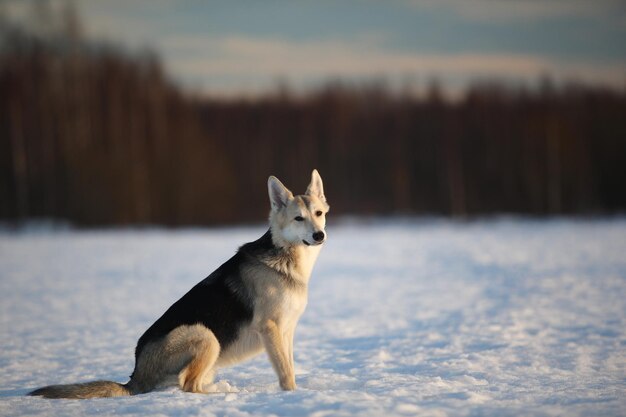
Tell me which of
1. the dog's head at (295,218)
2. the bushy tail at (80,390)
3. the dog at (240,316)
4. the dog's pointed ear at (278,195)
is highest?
the dog's pointed ear at (278,195)

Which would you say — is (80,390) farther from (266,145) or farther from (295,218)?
(266,145)

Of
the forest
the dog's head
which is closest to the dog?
the dog's head

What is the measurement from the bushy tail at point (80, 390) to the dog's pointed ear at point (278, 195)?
7.20ft

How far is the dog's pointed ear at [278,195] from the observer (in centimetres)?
554

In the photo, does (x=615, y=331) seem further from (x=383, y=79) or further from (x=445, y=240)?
(x=383, y=79)

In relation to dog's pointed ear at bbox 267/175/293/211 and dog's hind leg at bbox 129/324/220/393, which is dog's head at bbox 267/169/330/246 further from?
dog's hind leg at bbox 129/324/220/393

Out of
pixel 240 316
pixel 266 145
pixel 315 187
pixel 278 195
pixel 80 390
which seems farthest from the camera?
pixel 266 145

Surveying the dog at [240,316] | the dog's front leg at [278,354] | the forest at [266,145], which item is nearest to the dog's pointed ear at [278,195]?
the dog at [240,316]

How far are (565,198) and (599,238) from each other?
23694 mm

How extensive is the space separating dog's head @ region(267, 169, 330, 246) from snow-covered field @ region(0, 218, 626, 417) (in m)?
1.43

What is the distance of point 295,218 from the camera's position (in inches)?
213

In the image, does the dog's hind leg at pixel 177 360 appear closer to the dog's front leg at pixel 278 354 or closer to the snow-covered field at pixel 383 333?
the snow-covered field at pixel 383 333

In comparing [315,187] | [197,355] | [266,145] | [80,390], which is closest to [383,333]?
[315,187]

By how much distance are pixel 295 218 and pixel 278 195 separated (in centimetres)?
34
